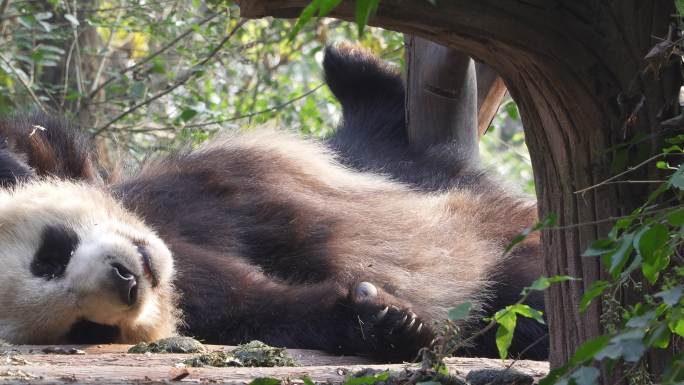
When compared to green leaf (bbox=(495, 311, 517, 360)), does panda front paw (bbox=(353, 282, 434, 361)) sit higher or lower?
lower

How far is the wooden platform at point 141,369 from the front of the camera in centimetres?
224

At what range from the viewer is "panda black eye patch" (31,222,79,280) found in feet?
10.9

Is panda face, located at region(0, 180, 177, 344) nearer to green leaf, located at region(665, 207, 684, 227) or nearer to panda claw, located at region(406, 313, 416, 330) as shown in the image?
panda claw, located at region(406, 313, 416, 330)

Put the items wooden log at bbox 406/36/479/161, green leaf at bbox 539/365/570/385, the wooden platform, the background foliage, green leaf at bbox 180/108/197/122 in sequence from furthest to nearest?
the background foliage
green leaf at bbox 180/108/197/122
wooden log at bbox 406/36/479/161
the wooden platform
green leaf at bbox 539/365/570/385

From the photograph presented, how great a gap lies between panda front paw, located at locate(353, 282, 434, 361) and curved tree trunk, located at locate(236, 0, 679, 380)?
2.28 ft

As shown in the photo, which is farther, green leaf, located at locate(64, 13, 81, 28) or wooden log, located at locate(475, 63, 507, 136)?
green leaf, located at locate(64, 13, 81, 28)

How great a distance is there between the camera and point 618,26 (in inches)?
86.0

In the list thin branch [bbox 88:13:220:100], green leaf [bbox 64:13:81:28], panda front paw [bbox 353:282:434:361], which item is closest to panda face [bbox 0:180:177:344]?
panda front paw [bbox 353:282:434:361]

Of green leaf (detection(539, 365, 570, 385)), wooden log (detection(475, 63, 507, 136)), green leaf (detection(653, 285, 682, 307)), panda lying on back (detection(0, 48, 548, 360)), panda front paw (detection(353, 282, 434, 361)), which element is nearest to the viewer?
green leaf (detection(653, 285, 682, 307))

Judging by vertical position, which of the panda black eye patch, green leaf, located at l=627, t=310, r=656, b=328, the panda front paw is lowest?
the panda black eye patch

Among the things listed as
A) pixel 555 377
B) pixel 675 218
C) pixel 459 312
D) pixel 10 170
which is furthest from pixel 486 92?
pixel 555 377

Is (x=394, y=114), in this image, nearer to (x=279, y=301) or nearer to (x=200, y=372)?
(x=279, y=301)

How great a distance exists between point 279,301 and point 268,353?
83 cm

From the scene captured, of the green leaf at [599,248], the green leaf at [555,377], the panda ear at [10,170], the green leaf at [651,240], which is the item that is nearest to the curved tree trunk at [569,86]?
the green leaf at [599,248]
